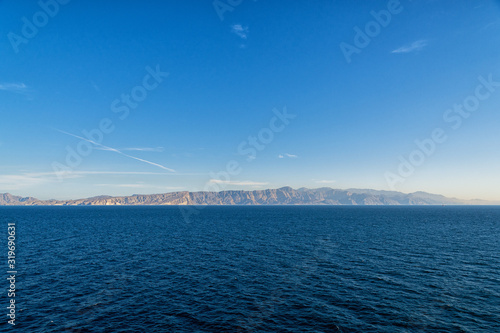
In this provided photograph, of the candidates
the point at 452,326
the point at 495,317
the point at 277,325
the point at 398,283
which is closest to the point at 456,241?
the point at 398,283

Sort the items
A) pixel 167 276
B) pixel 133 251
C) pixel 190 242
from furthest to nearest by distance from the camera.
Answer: pixel 190 242
pixel 133 251
pixel 167 276

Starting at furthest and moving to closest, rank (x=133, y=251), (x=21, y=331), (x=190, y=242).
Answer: (x=190, y=242) < (x=133, y=251) < (x=21, y=331)

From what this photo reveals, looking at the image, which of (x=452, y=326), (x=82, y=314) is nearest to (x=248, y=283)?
(x=82, y=314)

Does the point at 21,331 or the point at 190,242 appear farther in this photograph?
the point at 190,242

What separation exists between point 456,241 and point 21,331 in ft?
388

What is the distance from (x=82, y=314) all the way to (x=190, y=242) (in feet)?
174

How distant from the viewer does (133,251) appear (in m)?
71.3

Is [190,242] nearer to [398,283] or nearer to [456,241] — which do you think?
[398,283]

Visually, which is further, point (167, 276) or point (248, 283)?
point (167, 276)

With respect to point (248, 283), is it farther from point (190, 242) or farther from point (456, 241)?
point (456, 241)

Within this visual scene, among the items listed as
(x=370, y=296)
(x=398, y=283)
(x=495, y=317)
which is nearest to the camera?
(x=495, y=317)

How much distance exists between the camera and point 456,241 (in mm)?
87000

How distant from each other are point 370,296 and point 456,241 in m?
73.0

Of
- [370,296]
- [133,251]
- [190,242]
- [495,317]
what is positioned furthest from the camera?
Result: [190,242]
